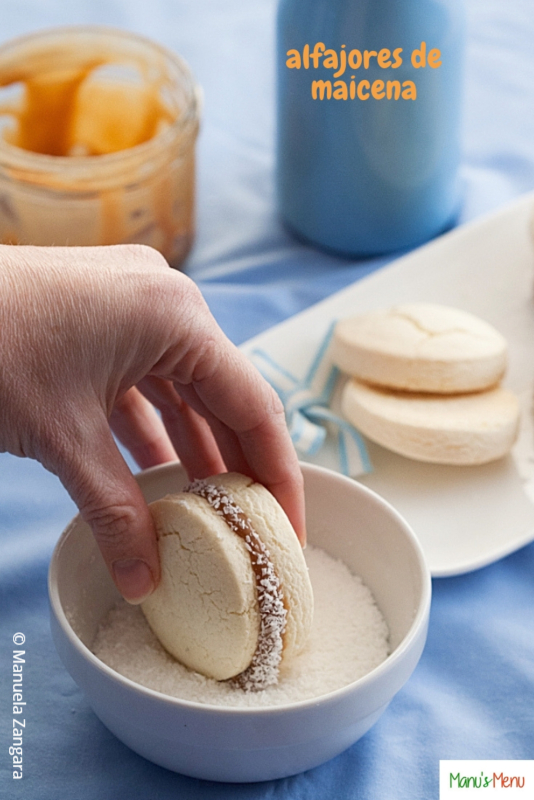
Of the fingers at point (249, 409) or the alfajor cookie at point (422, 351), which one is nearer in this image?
the fingers at point (249, 409)

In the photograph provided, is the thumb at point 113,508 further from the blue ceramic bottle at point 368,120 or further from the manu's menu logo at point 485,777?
the blue ceramic bottle at point 368,120

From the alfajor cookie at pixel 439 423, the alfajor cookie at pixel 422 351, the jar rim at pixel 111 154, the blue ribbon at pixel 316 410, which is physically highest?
the jar rim at pixel 111 154

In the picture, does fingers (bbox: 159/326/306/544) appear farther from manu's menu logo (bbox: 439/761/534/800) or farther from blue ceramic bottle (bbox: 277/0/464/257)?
blue ceramic bottle (bbox: 277/0/464/257)

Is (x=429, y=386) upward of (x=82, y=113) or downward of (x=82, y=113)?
downward

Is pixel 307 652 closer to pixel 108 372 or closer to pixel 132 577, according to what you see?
pixel 132 577

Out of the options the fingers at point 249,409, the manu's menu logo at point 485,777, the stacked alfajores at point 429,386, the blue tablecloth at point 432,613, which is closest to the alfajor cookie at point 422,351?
the stacked alfajores at point 429,386

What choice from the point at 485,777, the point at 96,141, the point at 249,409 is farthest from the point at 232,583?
the point at 96,141
